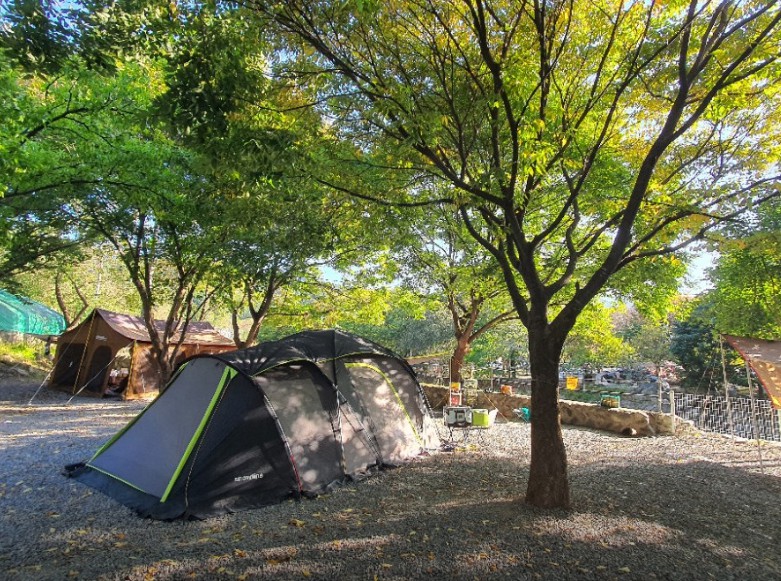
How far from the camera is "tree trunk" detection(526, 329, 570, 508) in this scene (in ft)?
15.9

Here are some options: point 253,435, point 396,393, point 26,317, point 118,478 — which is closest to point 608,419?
point 396,393

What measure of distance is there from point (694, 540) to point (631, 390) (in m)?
26.8

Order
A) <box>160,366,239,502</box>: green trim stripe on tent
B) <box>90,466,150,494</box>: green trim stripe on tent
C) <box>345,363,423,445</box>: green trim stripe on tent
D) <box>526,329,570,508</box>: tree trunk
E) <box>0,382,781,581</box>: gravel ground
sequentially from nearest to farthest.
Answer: <box>0,382,781,581</box>: gravel ground
<box>526,329,570,508</box>: tree trunk
<box>160,366,239,502</box>: green trim stripe on tent
<box>90,466,150,494</box>: green trim stripe on tent
<box>345,363,423,445</box>: green trim stripe on tent

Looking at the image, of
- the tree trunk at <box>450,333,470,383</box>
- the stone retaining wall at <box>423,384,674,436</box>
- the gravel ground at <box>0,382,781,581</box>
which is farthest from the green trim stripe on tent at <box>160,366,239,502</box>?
the tree trunk at <box>450,333,470,383</box>

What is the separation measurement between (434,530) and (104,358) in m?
15.7

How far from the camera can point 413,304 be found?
16297 millimetres

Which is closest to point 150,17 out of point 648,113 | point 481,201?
point 481,201

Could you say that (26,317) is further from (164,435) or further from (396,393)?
(396,393)

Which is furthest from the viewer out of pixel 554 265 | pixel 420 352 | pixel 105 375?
pixel 420 352

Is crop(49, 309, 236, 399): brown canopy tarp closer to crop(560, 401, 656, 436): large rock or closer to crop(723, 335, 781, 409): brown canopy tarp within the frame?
crop(560, 401, 656, 436): large rock

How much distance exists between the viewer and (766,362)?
24.8 ft

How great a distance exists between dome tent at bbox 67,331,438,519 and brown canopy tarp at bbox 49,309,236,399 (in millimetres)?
10334

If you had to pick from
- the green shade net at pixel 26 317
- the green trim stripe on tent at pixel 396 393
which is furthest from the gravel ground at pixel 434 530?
the green shade net at pixel 26 317

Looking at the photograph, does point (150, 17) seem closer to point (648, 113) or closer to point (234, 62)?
point (234, 62)
